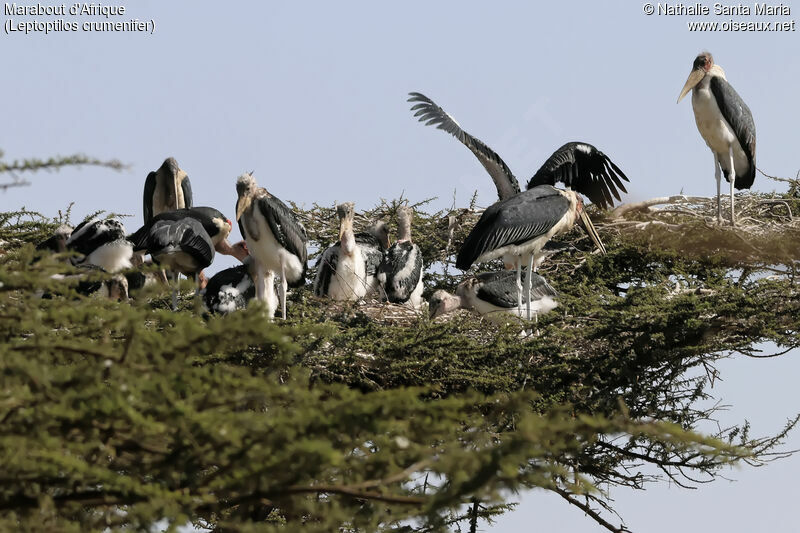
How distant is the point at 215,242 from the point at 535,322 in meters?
3.52

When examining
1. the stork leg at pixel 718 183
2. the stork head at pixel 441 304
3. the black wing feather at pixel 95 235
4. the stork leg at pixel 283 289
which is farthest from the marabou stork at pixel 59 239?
the stork leg at pixel 718 183

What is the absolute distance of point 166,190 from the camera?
13719mm

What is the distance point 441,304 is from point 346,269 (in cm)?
86

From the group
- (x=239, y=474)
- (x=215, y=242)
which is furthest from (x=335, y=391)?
(x=215, y=242)

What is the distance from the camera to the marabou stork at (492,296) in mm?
10703

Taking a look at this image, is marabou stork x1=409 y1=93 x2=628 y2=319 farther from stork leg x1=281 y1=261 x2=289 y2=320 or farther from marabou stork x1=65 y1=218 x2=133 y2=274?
marabou stork x1=65 y1=218 x2=133 y2=274

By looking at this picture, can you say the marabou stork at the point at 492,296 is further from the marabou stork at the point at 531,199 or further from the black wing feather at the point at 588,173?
the black wing feather at the point at 588,173

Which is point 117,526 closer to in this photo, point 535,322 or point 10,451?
point 10,451

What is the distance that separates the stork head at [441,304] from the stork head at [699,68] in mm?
3736

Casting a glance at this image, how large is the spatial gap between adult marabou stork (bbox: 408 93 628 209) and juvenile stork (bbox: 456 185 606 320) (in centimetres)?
139

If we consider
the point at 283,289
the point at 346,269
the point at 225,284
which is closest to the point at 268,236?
the point at 283,289

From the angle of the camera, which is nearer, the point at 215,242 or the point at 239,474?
the point at 239,474

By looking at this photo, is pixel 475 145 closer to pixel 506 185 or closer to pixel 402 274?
pixel 506 185

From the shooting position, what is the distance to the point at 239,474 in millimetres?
4547
